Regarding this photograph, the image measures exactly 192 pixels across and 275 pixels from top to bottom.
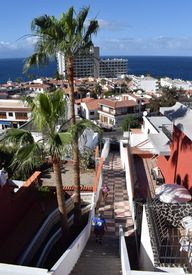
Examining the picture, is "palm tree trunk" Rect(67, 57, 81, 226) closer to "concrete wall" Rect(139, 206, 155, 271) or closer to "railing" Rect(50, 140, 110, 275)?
"railing" Rect(50, 140, 110, 275)

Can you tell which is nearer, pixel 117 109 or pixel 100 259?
pixel 100 259

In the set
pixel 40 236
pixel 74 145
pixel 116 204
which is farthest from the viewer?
pixel 116 204

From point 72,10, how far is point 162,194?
291 inches

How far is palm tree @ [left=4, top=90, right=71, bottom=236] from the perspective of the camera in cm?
903

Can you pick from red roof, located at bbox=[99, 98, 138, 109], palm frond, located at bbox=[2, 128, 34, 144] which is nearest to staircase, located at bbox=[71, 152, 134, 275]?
palm frond, located at bbox=[2, 128, 34, 144]

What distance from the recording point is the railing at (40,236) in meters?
11.4

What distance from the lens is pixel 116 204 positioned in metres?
16.6

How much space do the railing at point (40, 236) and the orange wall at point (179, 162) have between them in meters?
5.45

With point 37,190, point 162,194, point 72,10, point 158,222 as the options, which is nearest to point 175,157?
point 162,194

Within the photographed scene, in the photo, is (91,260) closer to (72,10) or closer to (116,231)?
(116,231)

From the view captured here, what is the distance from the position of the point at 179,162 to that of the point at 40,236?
7.22 metres

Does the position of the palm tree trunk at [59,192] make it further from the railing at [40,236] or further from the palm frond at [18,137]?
the railing at [40,236]

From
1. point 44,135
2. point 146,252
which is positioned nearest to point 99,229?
point 146,252

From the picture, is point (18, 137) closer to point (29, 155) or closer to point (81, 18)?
point (29, 155)
